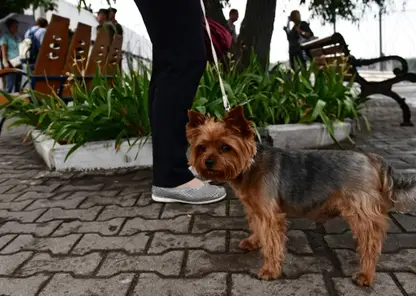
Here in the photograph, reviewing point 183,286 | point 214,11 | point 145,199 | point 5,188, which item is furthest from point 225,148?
point 214,11

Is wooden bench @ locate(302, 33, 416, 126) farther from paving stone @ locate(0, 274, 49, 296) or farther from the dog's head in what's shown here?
paving stone @ locate(0, 274, 49, 296)

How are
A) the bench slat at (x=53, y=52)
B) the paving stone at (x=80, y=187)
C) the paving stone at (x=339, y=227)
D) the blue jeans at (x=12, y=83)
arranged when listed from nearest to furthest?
1. the paving stone at (x=339, y=227)
2. the paving stone at (x=80, y=187)
3. the bench slat at (x=53, y=52)
4. the blue jeans at (x=12, y=83)

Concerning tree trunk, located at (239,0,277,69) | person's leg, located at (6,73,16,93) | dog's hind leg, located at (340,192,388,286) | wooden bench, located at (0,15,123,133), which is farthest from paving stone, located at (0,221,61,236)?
person's leg, located at (6,73,16,93)

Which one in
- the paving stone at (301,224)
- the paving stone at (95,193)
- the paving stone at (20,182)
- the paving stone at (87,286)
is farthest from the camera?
the paving stone at (20,182)

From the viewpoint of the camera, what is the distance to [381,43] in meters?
14.5

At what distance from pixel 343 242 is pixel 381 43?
13.4 m

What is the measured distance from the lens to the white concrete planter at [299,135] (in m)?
5.21

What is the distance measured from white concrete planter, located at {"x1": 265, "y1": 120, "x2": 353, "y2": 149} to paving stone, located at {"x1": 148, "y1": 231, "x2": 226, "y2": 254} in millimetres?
2352

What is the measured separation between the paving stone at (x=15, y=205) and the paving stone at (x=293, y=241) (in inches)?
79.8

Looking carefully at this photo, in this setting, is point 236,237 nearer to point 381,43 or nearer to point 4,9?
point 381,43

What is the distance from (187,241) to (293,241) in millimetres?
734

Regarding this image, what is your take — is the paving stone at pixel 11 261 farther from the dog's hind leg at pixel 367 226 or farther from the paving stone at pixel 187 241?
the dog's hind leg at pixel 367 226

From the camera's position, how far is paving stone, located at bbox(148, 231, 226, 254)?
9.36 feet

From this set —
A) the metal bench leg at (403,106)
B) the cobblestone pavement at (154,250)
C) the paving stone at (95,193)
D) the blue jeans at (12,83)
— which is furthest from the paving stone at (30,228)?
the blue jeans at (12,83)
